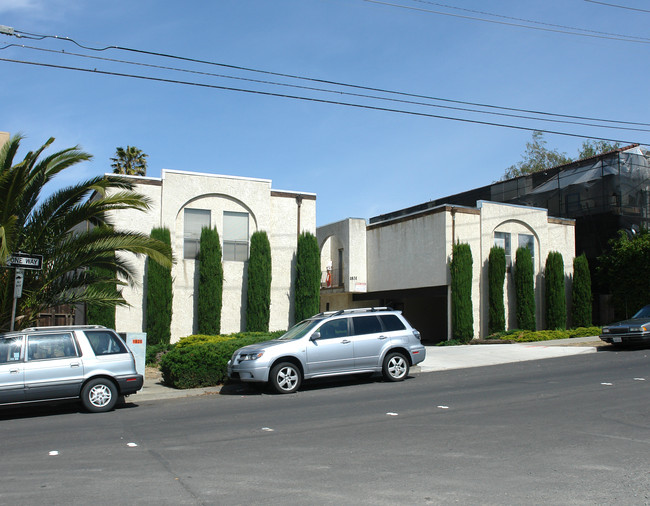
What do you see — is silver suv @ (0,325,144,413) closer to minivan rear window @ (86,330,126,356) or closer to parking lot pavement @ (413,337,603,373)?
minivan rear window @ (86,330,126,356)

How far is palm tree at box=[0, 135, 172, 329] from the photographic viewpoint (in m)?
13.3

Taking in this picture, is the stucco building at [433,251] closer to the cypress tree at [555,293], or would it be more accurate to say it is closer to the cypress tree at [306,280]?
the cypress tree at [555,293]

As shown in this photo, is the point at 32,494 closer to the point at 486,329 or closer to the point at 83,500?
the point at 83,500

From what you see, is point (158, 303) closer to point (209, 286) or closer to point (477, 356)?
point (209, 286)

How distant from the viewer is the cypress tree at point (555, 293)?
27906mm

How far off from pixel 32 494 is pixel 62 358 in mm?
5662

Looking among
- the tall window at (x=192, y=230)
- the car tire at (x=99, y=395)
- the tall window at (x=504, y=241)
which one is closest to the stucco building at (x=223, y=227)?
the tall window at (x=192, y=230)

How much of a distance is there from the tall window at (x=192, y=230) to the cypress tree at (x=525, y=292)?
1357 cm

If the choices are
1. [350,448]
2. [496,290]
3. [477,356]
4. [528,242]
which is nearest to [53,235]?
[350,448]

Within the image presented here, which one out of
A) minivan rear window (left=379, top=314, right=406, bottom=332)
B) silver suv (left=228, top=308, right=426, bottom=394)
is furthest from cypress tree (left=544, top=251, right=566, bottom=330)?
minivan rear window (left=379, top=314, right=406, bottom=332)

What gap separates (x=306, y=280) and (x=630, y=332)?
1148 centimetres

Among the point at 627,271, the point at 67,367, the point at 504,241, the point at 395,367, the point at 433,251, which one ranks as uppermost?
the point at 504,241

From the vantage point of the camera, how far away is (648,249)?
2673cm

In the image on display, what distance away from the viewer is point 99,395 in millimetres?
11617
